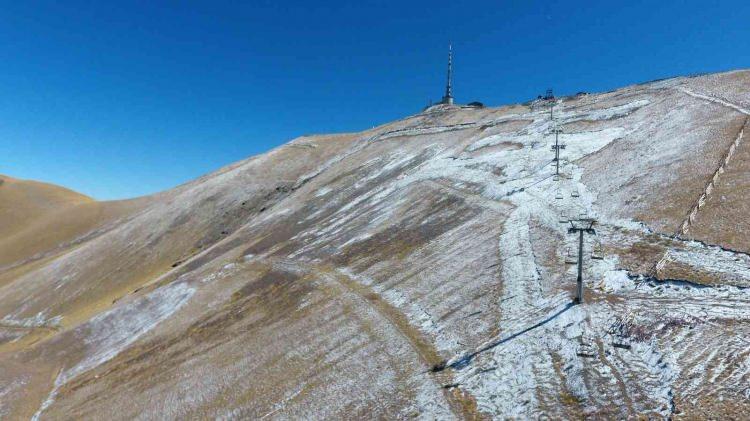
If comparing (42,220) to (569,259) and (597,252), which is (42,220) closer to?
(569,259)

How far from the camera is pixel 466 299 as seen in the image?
1158 inches

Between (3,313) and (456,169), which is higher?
(456,169)

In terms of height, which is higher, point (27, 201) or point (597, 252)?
point (27, 201)

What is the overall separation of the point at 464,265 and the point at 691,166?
2158 cm

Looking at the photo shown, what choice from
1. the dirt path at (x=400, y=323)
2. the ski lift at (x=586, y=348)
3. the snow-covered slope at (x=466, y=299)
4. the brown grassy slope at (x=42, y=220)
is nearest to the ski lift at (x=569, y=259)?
the snow-covered slope at (x=466, y=299)

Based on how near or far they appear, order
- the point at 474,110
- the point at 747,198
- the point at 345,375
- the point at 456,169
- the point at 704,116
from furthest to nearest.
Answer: the point at 474,110 < the point at 456,169 < the point at 704,116 < the point at 747,198 < the point at 345,375

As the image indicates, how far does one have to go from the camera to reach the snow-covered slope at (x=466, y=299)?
64.8 ft

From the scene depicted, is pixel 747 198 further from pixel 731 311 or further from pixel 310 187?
pixel 310 187

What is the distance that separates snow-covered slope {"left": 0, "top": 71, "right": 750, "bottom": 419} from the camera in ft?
64.8

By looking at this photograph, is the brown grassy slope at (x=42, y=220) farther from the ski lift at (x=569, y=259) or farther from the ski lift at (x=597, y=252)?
the ski lift at (x=597, y=252)

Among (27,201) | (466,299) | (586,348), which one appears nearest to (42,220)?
(27,201)

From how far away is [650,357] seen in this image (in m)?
18.7

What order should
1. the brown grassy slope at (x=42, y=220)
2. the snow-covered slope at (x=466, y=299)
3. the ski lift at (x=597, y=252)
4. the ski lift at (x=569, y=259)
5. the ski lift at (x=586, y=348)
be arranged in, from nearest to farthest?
1. the snow-covered slope at (x=466, y=299)
2. the ski lift at (x=586, y=348)
3. the ski lift at (x=597, y=252)
4. the ski lift at (x=569, y=259)
5. the brown grassy slope at (x=42, y=220)

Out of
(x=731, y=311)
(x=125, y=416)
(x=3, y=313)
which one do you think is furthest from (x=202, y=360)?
(x=3, y=313)
